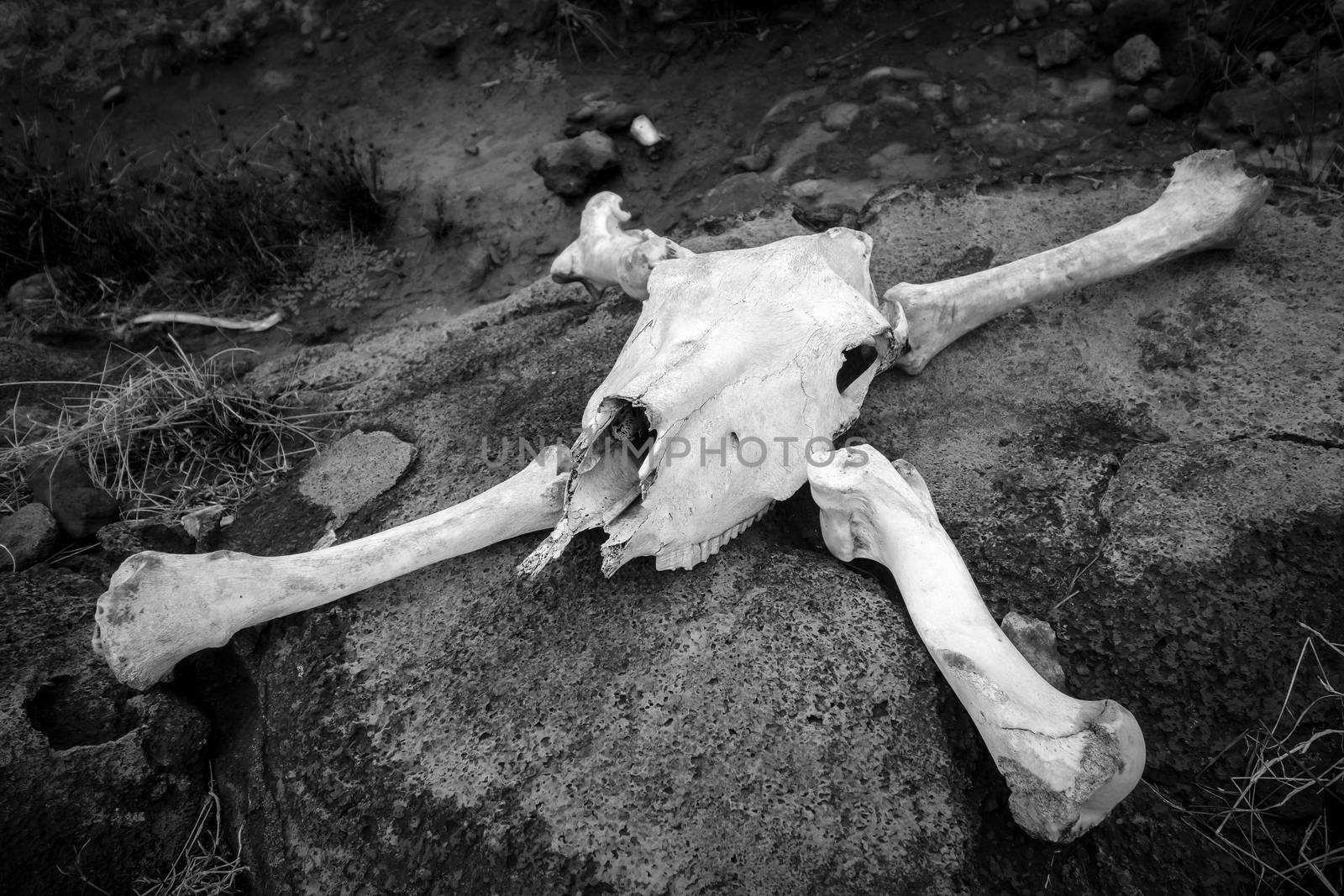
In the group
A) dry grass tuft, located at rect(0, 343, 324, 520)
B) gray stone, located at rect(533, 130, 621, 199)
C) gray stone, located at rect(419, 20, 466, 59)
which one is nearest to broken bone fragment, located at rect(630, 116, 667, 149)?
gray stone, located at rect(533, 130, 621, 199)

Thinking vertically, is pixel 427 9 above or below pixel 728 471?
above

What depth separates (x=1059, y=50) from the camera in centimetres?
415

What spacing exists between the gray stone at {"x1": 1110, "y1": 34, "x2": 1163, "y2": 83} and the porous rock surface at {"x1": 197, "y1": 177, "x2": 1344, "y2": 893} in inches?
62.1

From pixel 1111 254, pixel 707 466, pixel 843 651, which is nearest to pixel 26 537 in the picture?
pixel 707 466

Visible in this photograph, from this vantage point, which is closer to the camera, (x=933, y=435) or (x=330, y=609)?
(x=330, y=609)

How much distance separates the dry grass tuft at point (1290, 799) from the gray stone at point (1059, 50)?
11.0 feet

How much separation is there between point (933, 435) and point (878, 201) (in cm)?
126

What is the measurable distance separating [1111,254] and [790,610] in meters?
1.72

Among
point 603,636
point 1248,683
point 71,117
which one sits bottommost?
point 1248,683

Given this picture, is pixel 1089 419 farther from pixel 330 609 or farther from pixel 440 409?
pixel 330 609

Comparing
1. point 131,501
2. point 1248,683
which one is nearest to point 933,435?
point 1248,683

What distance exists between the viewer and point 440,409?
2852 mm

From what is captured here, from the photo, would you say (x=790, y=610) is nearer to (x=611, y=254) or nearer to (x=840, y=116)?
(x=611, y=254)

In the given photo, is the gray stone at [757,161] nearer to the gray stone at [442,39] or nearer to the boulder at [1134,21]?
the boulder at [1134,21]
